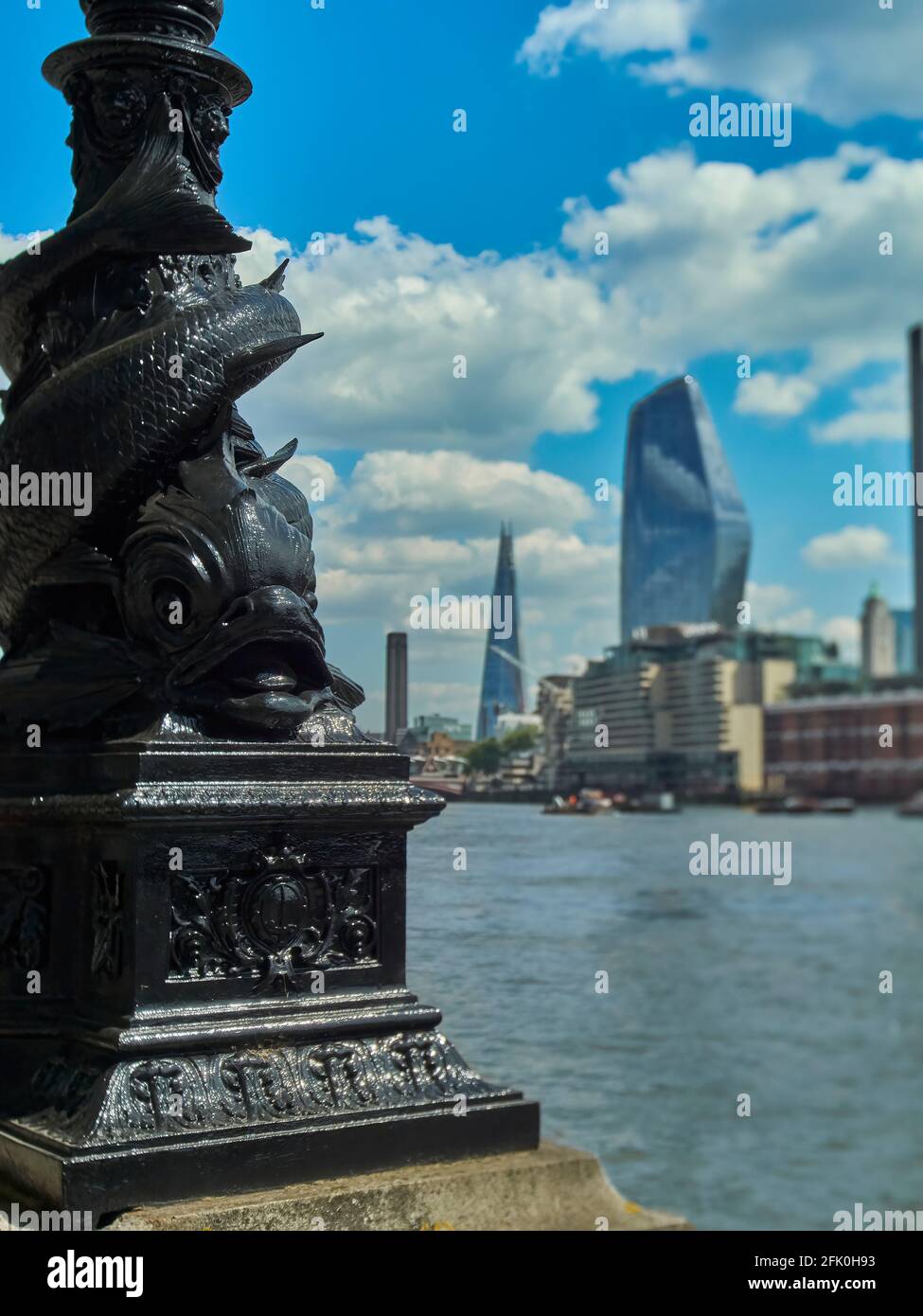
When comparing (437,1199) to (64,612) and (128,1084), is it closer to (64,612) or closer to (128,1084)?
(128,1084)

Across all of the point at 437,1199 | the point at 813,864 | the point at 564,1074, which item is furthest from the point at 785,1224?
the point at 813,864

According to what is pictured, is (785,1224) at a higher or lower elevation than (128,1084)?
lower

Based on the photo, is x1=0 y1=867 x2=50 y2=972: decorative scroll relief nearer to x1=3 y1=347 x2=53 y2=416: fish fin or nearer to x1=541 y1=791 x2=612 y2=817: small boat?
x1=3 y1=347 x2=53 y2=416: fish fin

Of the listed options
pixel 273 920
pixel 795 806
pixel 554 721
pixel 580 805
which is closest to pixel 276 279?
pixel 273 920

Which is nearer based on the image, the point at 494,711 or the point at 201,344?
the point at 201,344

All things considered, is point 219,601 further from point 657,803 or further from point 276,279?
point 657,803

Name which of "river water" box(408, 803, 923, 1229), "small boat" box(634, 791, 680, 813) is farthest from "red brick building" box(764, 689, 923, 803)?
"small boat" box(634, 791, 680, 813)
